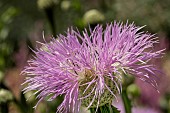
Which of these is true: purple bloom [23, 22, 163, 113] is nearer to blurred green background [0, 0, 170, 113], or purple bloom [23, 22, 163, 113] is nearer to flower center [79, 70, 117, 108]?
flower center [79, 70, 117, 108]

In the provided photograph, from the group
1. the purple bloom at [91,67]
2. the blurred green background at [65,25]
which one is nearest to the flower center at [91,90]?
the purple bloom at [91,67]

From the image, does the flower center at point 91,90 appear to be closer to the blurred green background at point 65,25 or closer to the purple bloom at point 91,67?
the purple bloom at point 91,67

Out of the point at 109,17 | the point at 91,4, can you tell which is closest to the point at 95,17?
the point at 109,17

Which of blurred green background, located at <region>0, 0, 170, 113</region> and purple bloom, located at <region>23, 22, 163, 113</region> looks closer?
purple bloom, located at <region>23, 22, 163, 113</region>

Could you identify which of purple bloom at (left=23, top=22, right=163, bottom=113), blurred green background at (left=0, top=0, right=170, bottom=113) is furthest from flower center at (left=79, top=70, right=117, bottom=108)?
blurred green background at (left=0, top=0, right=170, bottom=113)

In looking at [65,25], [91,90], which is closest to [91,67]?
[91,90]

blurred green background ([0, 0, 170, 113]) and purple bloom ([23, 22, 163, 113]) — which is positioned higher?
blurred green background ([0, 0, 170, 113])
